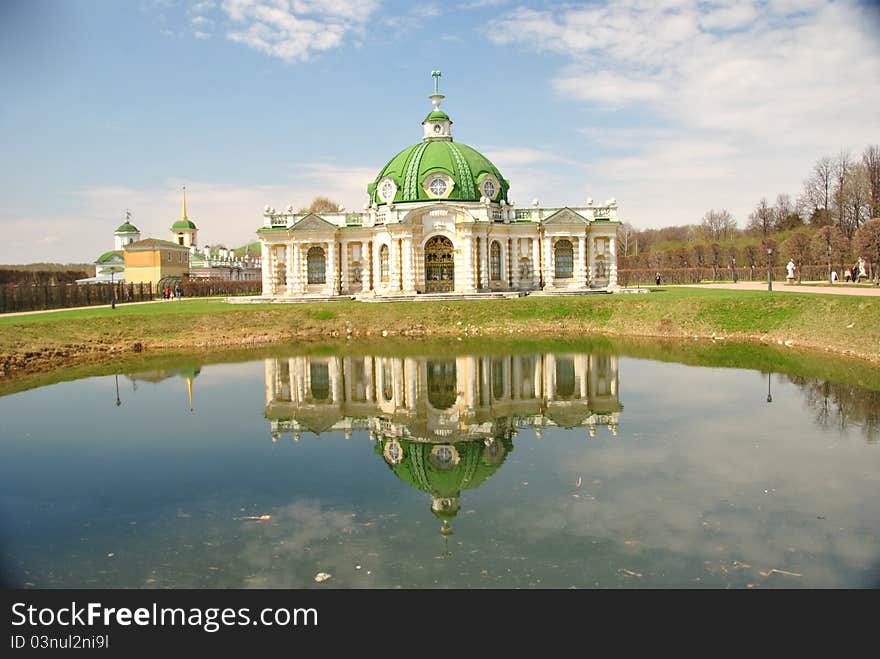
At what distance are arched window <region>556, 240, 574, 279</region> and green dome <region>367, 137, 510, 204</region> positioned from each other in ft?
20.0

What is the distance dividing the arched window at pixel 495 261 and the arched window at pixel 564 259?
14.7 ft

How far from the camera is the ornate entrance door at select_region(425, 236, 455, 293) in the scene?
51.6m

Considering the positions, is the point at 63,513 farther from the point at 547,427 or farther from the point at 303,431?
the point at 547,427

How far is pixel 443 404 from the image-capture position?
20.2 m

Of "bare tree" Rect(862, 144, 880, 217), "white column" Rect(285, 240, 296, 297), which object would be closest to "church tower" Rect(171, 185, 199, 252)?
"white column" Rect(285, 240, 296, 297)

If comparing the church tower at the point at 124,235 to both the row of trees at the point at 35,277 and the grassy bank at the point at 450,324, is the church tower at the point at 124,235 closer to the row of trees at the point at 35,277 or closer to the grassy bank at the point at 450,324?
the row of trees at the point at 35,277

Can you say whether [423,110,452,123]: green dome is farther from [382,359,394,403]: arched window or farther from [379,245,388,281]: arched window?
[382,359,394,403]: arched window

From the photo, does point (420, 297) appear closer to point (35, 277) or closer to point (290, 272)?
point (290, 272)

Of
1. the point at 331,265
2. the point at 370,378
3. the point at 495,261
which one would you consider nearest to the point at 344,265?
the point at 331,265

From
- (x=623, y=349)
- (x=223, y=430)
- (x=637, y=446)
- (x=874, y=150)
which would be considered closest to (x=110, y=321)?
(x=223, y=430)

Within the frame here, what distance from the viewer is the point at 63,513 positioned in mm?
11570

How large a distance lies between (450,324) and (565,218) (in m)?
17.2

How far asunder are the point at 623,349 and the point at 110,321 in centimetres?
2576
